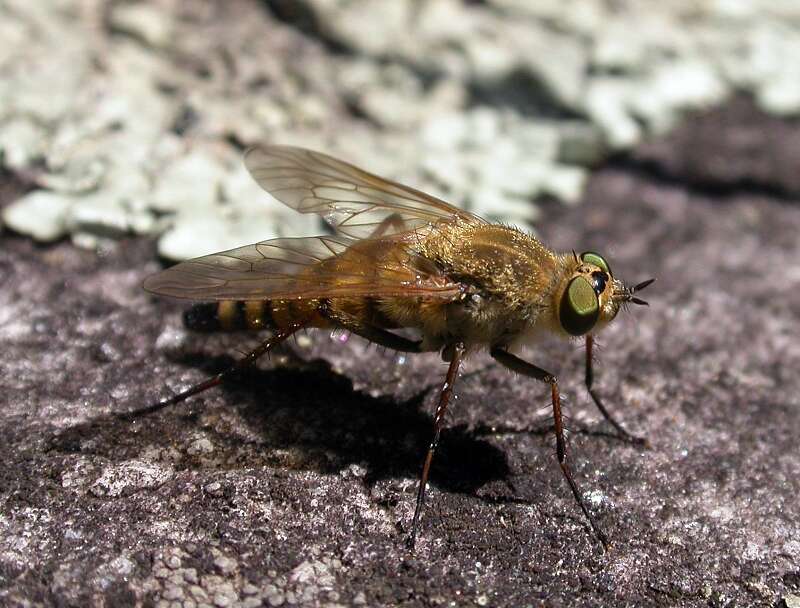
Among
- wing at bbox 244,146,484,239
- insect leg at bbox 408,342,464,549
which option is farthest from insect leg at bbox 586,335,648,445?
wing at bbox 244,146,484,239

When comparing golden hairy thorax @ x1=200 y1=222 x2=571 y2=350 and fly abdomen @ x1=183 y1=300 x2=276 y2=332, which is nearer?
golden hairy thorax @ x1=200 y1=222 x2=571 y2=350

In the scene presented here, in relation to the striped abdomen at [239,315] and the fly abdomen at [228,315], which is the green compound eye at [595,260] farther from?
the fly abdomen at [228,315]

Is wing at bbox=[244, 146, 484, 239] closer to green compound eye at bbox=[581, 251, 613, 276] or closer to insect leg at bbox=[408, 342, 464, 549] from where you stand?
green compound eye at bbox=[581, 251, 613, 276]

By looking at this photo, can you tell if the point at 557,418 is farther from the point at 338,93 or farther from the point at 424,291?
the point at 338,93

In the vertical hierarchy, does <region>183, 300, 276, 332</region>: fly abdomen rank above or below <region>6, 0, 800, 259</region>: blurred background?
below

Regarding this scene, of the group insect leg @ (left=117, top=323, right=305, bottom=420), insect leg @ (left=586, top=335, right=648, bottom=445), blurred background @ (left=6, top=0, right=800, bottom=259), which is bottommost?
insect leg @ (left=117, top=323, right=305, bottom=420)

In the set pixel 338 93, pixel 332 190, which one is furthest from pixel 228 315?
pixel 338 93
